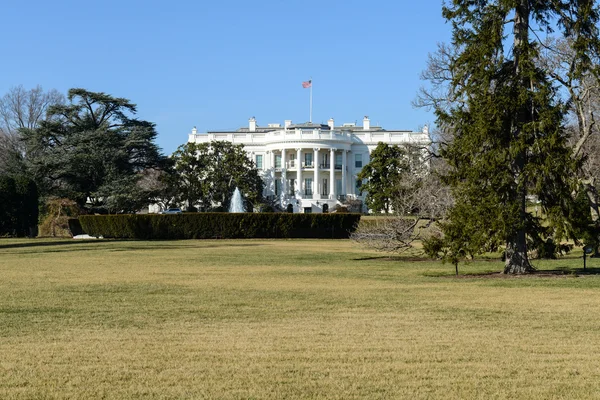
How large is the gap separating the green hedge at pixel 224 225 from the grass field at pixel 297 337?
91.3 ft

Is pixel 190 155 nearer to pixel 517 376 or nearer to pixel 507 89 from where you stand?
pixel 507 89

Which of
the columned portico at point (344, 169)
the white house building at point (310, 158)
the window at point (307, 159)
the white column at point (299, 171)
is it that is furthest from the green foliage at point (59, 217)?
the columned portico at point (344, 169)

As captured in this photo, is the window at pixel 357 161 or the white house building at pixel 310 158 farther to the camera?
the window at pixel 357 161

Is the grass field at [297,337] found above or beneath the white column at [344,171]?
beneath

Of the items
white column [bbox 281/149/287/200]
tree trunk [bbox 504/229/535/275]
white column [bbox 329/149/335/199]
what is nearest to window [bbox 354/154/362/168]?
white column [bbox 329/149/335/199]

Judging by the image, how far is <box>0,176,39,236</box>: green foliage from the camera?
50531 millimetres

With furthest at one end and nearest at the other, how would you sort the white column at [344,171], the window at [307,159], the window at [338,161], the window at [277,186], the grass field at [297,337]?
the window at [338,161] → the window at [277,186] → the window at [307,159] → the white column at [344,171] → the grass field at [297,337]

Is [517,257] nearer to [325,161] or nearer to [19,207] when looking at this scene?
[19,207]

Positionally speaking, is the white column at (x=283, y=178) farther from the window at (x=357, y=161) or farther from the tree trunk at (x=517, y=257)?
the tree trunk at (x=517, y=257)

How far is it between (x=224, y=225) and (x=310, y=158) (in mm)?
48040

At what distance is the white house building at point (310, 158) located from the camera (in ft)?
308

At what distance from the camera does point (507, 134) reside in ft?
72.3

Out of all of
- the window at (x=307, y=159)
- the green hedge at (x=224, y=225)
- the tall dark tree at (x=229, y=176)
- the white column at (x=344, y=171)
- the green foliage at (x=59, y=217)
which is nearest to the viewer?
the green hedge at (x=224, y=225)

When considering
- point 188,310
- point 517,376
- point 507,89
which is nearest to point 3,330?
point 188,310
